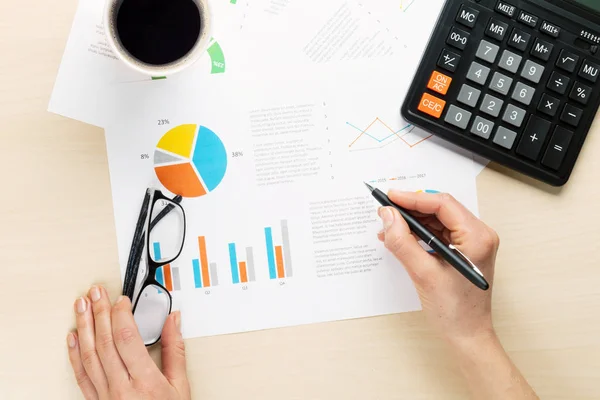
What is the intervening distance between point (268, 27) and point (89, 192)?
0.29 m

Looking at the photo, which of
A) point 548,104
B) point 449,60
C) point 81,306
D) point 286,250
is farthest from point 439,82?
point 81,306

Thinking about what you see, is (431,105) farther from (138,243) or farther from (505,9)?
(138,243)

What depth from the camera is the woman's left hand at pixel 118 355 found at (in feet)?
1.94

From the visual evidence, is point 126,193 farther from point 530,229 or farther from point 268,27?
point 530,229

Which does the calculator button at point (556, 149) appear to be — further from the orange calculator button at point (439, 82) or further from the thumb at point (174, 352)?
the thumb at point (174, 352)

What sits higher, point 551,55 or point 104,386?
point 551,55

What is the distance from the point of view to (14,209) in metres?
0.59

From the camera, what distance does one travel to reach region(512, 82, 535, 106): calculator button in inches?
23.3

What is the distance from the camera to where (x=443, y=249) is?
542 millimetres

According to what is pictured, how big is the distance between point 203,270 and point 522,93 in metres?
0.43

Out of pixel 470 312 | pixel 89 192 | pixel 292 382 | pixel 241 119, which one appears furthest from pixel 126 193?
pixel 470 312

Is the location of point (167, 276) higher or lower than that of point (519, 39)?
lower

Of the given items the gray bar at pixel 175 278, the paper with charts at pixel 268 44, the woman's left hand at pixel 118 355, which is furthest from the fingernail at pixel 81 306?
the paper with charts at pixel 268 44

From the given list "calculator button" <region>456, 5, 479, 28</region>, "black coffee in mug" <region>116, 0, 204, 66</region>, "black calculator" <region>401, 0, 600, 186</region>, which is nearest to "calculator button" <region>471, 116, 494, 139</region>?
"black calculator" <region>401, 0, 600, 186</region>
